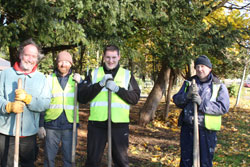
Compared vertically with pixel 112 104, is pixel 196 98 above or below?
above

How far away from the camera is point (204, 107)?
3180 mm

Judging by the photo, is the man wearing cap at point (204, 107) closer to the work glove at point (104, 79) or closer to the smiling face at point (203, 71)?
the smiling face at point (203, 71)

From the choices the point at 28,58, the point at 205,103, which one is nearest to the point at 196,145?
the point at 205,103

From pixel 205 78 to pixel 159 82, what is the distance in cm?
658

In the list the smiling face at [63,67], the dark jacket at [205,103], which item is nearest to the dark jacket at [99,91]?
the smiling face at [63,67]

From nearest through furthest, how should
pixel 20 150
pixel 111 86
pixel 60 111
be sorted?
pixel 20 150
pixel 111 86
pixel 60 111

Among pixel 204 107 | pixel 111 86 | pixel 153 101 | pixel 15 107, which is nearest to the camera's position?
pixel 15 107

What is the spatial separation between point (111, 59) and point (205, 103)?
1.32 m

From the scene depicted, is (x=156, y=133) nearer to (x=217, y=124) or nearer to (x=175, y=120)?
(x=175, y=120)

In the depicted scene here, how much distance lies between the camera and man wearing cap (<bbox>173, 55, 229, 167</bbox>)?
3174 mm

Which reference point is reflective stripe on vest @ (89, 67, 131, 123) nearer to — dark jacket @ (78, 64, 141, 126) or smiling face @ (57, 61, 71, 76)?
dark jacket @ (78, 64, 141, 126)

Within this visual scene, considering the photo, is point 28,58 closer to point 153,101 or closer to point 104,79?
point 104,79

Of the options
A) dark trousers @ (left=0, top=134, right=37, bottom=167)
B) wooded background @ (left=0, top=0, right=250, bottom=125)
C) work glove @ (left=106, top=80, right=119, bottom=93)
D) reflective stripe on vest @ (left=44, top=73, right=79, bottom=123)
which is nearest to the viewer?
dark trousers @ (left=0, top=134, right=37, bottom=167)

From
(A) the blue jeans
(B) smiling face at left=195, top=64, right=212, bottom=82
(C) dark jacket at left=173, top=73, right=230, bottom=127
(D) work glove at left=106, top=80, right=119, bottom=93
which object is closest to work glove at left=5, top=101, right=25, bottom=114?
(A) the blue jeans
